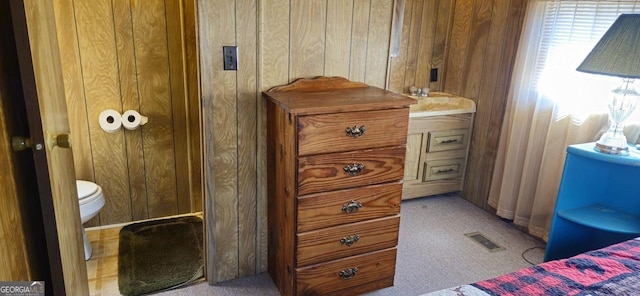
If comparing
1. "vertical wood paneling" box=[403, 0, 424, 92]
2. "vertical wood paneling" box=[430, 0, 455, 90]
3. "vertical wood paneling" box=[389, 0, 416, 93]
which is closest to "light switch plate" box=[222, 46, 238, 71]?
"vertical wood paneling" box=[389, 0, 416, 93]

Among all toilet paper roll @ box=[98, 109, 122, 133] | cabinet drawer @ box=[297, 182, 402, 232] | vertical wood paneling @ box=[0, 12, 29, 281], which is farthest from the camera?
toilet paper roll @ box=[98, 109, 122, 133]

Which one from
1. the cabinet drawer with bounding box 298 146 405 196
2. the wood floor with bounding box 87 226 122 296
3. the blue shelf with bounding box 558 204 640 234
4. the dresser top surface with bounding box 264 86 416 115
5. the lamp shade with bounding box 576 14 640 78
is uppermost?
the lamp shade with bounding box 576 14 640 78

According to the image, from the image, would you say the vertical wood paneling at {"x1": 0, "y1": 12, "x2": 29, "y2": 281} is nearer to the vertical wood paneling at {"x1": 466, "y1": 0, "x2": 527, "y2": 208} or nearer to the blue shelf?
the blue shelf

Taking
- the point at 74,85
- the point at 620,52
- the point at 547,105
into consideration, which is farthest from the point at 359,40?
the point at 74,85

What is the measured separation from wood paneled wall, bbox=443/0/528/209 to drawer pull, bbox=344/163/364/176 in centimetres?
157

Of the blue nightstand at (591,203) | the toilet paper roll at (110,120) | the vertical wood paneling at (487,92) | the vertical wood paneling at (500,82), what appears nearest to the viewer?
the blue nightstand at (591,203)

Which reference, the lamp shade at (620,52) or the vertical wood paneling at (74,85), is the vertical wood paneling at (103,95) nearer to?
the vertical wood paneling at (74,85)

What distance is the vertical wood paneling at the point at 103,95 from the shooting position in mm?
2498

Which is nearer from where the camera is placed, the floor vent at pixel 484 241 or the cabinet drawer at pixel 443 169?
the floor vent at pixel 484 241

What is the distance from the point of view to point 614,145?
213cm

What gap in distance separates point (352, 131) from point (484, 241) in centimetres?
149

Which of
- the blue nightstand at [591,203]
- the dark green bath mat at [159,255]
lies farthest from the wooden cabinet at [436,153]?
the dark green bath mat at [159,255]

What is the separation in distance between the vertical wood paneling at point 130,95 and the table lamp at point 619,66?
2.43 meters

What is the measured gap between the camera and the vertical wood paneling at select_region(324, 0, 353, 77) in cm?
220
